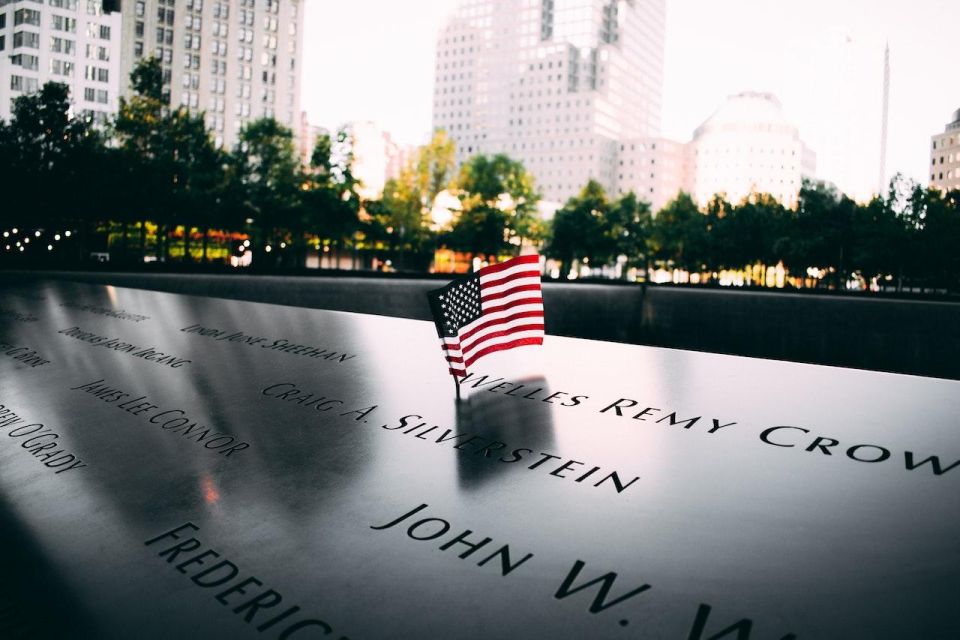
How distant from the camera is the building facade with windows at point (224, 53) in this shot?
104m

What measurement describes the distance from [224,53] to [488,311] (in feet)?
385

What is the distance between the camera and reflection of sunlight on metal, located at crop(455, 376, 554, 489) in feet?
13.4

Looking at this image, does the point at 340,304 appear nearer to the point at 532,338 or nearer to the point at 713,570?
the point at 532,338

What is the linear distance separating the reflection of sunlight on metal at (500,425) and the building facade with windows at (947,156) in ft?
216

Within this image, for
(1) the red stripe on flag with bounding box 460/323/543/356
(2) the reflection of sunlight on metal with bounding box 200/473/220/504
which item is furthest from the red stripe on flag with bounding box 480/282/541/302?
(2) the reflection of sunlight on metal with bounding box 200/473/220/504

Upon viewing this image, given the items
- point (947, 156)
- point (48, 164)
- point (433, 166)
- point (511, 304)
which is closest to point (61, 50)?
point (433, 166)

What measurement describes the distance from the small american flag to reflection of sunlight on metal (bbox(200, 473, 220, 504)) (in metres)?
1.97

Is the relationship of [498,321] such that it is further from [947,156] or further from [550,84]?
[550,84]

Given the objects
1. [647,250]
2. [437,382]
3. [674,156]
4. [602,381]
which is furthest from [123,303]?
[674,156]

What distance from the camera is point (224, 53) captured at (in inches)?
4333

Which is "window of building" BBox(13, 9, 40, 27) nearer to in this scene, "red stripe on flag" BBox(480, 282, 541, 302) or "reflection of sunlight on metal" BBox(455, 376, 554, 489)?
"red stripe on flag" BBox(480, 282, 541, 302)

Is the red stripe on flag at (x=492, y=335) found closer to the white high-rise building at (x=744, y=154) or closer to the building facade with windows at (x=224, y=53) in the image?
Answer: the building facade with windows at (x=224, y=53)

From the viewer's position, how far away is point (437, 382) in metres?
6.17

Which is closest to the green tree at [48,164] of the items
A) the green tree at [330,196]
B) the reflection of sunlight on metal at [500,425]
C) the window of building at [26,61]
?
the green tree at [330,196]
